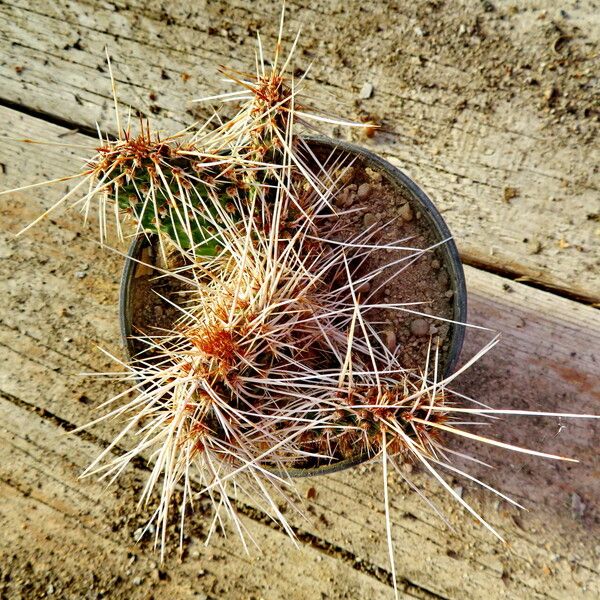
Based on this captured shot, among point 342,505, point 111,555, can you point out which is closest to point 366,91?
point 342,505

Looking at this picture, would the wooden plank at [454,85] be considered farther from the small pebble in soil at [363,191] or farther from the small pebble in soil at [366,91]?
the small pebble in soil at [363,191]

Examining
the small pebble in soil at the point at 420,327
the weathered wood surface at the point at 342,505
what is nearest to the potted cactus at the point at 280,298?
the small pebble in soil at the point at 420,327

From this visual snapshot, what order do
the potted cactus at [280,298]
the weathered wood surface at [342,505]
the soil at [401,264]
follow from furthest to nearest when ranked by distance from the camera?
1. the weathered wood surface at [342,505]
2. the soil at [401,264]
3. the potted cactus at [280,298]

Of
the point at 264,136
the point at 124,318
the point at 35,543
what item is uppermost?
the point at 264,136

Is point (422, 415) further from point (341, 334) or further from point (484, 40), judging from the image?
point (484, 40)

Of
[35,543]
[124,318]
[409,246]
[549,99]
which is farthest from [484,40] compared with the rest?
[35,543]
